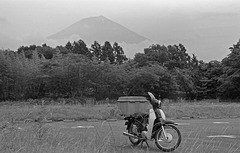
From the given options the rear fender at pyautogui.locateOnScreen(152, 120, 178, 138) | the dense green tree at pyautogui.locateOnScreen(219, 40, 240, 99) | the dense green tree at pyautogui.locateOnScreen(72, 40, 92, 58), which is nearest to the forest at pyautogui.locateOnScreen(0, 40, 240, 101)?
the dense green tree at pyautogui.locateOnScreen(219, 40, 240, 99)

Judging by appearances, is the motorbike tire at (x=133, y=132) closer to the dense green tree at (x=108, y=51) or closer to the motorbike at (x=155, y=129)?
the motorbike at (x=155, y=129)

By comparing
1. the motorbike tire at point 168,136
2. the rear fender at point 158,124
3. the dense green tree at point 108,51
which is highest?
the dense green tree at point 108,51

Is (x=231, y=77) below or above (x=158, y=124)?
above

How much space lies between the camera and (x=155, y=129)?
6570 mm

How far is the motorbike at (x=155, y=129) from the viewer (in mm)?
6379

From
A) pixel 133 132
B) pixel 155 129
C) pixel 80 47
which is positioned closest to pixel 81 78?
pixel 133 132

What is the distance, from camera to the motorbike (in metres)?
6.38

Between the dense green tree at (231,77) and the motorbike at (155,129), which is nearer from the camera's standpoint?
the motorbike at (155,129)

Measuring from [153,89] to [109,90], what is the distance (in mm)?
5086

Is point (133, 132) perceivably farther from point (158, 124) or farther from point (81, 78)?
point (81, 78)

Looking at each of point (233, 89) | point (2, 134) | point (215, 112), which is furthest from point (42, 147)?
point (233, 89)

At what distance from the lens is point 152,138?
6.59 m

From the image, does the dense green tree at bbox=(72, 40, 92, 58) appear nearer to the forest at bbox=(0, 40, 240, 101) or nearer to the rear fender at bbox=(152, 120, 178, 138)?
the forest at bbox=(0, 40, 240, 101)

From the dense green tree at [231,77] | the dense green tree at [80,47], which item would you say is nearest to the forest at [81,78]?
the dense green tree at [231,77]
